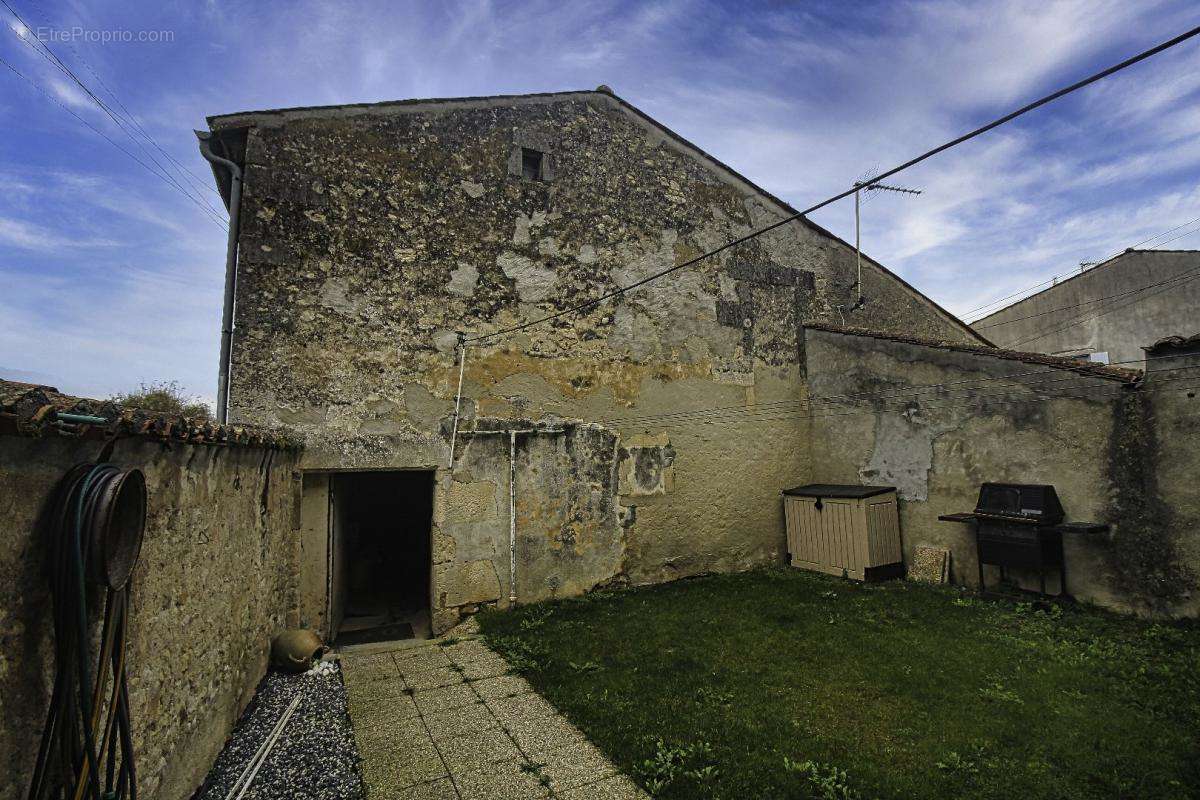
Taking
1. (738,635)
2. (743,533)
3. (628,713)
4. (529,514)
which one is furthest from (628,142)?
(628,713)

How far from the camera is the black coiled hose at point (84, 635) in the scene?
213 centimetres

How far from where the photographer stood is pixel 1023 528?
22.1 feet

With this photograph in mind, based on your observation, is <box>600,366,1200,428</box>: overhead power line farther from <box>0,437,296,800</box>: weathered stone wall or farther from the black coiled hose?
the black coiled hose

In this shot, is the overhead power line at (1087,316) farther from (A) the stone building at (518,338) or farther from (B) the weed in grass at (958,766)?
(B) the weed in grass at (958,766)

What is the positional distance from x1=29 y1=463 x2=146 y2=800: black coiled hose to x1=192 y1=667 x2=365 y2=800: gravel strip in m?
1.44

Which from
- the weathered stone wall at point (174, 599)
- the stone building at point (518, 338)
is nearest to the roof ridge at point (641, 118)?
the stone building at point (518, 338)

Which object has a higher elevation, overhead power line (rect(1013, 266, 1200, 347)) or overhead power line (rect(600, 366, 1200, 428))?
overhead power line (rect(1013, 266, 1200, 347))

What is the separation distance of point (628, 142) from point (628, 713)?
313 inches

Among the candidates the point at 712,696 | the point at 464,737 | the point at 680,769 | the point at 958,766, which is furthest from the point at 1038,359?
the point at 464,737

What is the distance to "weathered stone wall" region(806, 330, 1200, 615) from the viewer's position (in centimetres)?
600

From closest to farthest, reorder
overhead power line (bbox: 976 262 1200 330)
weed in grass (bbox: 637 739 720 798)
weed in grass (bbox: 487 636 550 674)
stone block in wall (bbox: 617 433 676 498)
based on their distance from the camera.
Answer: weed in grass (bbox: 637 739 720 798) < weed in grass (bbox: 487 636 550 674) < stone block in wall (bbox: 617 433 676 498) < overhead power line (bbox: 976 262 1200 330)

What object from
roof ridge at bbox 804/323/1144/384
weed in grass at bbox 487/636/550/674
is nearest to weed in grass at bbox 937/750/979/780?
weed in grass at bbox 487/636/550/674

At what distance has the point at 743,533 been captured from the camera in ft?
30.2

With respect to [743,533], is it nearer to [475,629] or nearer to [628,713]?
[475,629]
